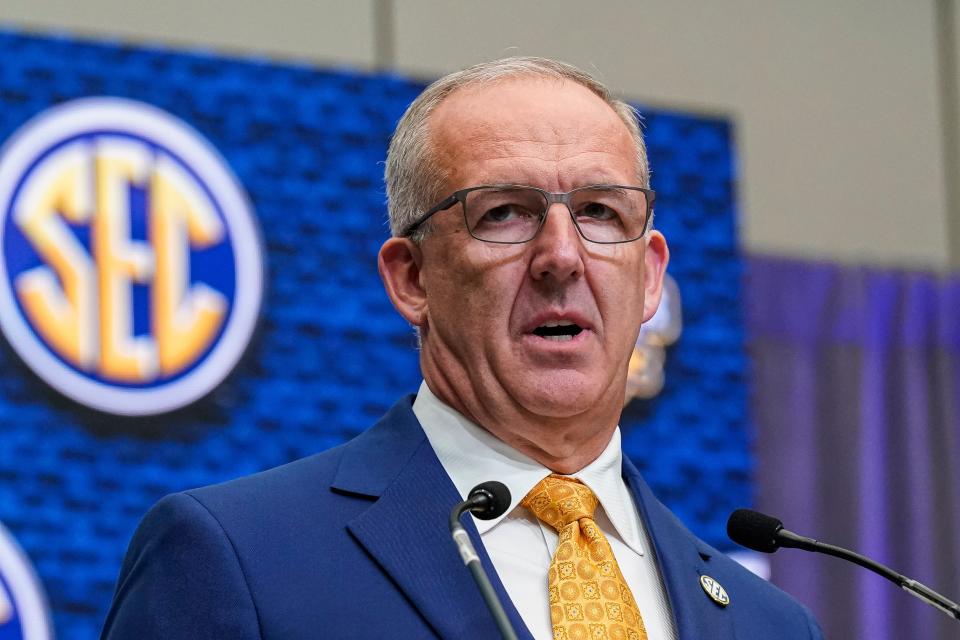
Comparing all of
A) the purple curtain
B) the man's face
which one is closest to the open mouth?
the man's face

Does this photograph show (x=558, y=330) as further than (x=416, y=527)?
Yes

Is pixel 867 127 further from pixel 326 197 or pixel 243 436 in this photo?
pixel 243 436

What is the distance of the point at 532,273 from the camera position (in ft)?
5.74

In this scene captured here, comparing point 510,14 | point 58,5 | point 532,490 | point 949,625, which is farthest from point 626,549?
point 949,625

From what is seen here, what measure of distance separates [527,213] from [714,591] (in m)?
0.50

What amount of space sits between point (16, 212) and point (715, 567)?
1.96m

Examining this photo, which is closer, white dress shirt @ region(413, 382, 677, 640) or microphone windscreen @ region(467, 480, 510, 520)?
microphone windscreen @ region(467, 480, 510, 520)

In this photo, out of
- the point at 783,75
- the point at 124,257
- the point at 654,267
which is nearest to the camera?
the point at 654,267

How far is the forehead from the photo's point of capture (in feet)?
5.90

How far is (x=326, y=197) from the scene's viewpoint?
3.67 m

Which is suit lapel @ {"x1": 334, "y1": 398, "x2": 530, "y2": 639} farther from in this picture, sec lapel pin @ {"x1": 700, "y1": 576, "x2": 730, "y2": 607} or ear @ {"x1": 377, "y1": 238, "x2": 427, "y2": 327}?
sec lapel pin @ {"x1": 700, "y1": 576, "x2": 730, "y2": 607}

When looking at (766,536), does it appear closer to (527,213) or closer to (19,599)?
(527,213)

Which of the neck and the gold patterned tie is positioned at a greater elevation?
the neck

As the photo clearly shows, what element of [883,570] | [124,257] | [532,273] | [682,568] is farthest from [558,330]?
[124,257]
